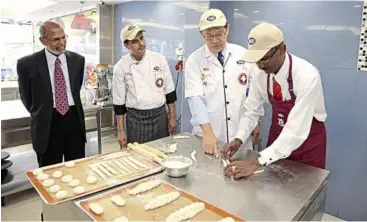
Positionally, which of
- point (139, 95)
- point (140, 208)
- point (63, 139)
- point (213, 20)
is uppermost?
point (213, 20)

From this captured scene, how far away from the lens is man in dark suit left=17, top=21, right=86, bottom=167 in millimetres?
2117

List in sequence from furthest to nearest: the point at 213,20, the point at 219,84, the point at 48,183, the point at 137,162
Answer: the point at 219,84 → the point at 213,20 → the point at 137,162 → the point at 48,183

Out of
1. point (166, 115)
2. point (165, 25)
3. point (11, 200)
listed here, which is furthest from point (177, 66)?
point (11, 200)

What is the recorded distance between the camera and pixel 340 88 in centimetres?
223

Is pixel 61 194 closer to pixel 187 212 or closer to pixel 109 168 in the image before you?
pixel 109 168

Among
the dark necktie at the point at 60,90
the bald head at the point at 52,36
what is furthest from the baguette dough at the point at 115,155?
the bald head at the point at 52,36

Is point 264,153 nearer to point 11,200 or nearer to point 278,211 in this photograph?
point 278,211

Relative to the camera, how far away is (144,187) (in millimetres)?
1144

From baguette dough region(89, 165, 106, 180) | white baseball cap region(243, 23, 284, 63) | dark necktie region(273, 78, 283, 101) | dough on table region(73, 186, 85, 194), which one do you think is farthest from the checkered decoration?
dough on table region(73, 186, 85, 194)

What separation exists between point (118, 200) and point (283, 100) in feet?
2.96

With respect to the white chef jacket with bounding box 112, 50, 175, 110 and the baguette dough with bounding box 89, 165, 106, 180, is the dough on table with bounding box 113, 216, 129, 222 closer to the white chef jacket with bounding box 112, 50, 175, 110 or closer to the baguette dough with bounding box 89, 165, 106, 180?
the baguette dough with bounding box 89, 165, 106, 180

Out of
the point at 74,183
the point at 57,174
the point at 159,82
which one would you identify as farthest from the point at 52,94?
the point at 74,183

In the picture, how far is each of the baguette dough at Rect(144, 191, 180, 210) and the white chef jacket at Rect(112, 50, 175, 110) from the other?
49.1 inches

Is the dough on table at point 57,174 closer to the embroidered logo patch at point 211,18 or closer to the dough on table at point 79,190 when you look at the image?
the dough on table at point 79,190
